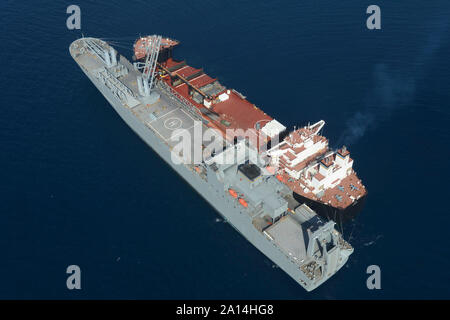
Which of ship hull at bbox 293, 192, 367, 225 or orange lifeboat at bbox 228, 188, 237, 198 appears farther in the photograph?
ship hull at bbox 293, 192, 367, 225

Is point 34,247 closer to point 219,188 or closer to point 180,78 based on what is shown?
point 219,188

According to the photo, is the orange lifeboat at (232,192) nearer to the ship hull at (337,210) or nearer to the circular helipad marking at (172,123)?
the ship hull at (337,210)

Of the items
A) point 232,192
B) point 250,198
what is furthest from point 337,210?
point 232,192

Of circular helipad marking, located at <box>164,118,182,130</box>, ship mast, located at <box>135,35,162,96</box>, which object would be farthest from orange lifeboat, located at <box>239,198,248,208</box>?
ship mast, located at <box>135,35,162,96</box>

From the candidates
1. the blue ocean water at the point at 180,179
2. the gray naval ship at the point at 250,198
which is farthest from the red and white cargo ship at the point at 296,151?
the blue ocean water at the point at 180,179

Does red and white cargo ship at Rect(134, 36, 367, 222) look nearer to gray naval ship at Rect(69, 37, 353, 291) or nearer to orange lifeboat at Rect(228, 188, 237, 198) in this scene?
gray naval ship at Rect(69, 37, 353, 291)

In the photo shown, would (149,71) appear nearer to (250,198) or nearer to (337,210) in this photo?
(250,198)

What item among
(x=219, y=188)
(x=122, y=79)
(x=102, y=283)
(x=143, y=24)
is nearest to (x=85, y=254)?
(x=102, y=283)
